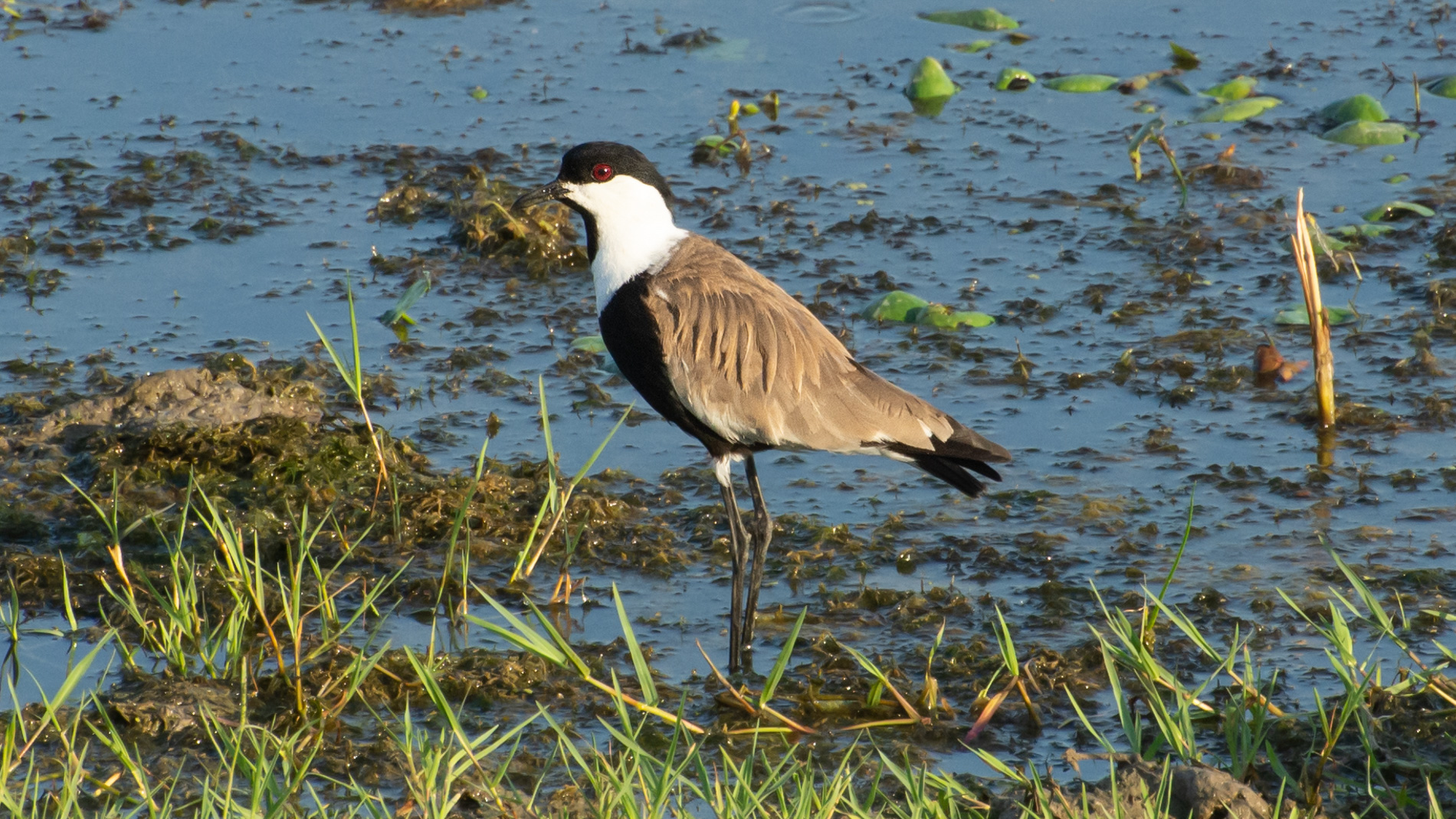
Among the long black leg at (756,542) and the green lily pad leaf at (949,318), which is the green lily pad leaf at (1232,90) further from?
the long black leg at (756,542)

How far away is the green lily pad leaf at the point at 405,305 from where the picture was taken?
631cm

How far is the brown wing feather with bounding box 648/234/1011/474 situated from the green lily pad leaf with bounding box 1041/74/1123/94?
168 inches

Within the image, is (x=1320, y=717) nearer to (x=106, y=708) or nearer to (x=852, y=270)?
(x=106, y=708)

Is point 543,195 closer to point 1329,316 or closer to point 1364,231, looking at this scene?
point 1329,316

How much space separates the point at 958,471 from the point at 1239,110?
4148 mm

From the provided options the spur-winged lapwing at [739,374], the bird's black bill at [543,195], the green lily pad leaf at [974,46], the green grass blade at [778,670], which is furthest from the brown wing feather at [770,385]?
the green lily pad leaf at [974,46]

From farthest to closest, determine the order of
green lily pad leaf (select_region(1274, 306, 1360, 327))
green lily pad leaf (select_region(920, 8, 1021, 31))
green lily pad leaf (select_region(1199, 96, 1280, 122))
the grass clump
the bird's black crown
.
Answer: green lily pad leaf (select_region(920, 8, 1021, 31)) < green lily pad leaf (select_region(1199, 96, 1280, 122)) < the grass clump < green lily pad leaf (select_region(1274, 306, 1360, 327)) < the bird's black crown

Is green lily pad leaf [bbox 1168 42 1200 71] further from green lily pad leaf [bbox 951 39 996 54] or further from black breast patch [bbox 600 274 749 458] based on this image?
black breast patch [bbox 600 274 749 458]

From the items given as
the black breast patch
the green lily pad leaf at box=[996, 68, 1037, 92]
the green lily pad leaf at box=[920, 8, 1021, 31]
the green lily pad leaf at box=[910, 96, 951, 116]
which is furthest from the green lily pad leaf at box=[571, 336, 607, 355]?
the green lily pad leaf at box=[920, 8, 1021, 31]

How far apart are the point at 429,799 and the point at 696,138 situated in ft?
17.1

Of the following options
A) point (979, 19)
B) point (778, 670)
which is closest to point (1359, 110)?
point (979, 19)

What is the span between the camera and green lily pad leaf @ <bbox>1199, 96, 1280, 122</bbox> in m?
8.09

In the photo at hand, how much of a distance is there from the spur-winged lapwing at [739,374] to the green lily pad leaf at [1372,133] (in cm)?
396

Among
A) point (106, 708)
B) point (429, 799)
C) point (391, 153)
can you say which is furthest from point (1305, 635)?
point (391, 153)
